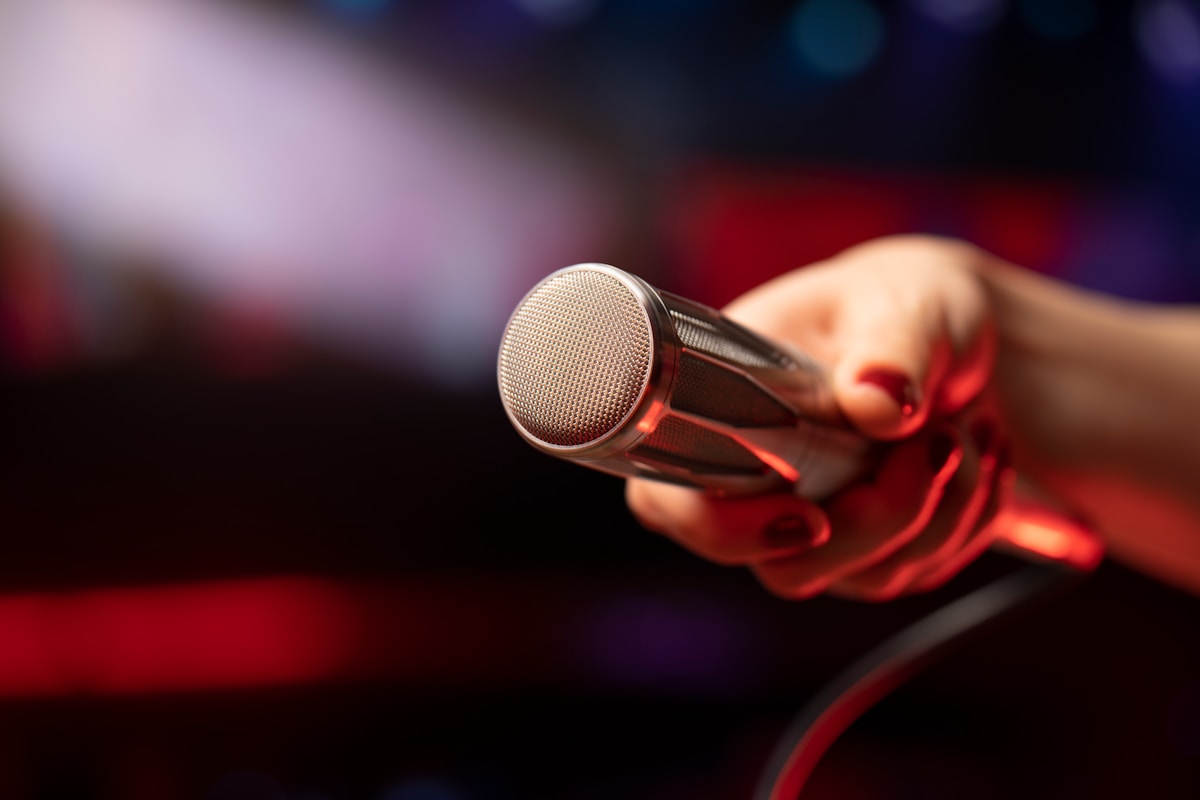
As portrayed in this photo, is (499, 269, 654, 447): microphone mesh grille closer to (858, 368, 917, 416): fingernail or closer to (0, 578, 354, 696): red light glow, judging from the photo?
(858, 368, 917, 416): fingernail

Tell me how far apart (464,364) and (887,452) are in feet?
7.82

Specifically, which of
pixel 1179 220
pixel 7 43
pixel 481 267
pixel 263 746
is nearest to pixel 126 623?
pixel 263 746

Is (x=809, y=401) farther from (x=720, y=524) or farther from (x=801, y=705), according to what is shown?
(x=801, y=705)

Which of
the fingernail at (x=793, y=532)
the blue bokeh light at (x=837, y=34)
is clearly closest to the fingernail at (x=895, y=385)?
the fingernail at (x=793, y=532)

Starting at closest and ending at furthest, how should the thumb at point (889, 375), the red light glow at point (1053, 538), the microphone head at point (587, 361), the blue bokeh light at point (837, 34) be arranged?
the microphone head at point (587, 361) < the thumb at point (889, 375) < the red light glow at point (1053, 538) < the blue bokeh light at point (837, 34)

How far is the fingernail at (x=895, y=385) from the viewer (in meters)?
0.57

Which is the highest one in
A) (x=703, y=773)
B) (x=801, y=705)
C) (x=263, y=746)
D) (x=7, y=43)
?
(x=7, y=43)

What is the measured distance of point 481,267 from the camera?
2.83 meters

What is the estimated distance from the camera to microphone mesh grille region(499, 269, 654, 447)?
0.41 meters

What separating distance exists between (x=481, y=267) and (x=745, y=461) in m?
2.41

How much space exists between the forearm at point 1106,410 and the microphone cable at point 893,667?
205mm

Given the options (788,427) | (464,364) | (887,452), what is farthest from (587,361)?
(464,364)

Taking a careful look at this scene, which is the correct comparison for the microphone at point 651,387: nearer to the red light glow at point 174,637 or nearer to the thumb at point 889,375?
the thumb at point 889,375

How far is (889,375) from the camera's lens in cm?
58
